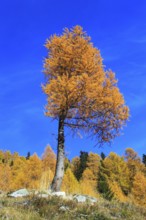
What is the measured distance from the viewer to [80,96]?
18203mm

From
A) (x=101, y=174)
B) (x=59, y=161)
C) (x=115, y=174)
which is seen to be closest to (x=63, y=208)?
(x=59, y=161)

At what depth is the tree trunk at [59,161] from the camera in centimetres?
1769

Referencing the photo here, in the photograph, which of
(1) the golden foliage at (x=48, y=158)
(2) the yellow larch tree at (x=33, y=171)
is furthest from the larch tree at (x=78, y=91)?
(1) the golden foliage at (x=48, y=158)

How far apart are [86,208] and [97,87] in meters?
7.96

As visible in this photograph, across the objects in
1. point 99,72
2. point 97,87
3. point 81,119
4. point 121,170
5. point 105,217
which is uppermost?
point 121,170

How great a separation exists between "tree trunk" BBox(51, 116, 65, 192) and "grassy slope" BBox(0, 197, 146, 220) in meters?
4.68

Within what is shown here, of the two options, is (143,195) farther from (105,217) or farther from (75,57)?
(105,217)

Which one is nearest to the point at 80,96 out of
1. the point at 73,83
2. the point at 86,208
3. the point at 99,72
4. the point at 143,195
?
the point at 73,83

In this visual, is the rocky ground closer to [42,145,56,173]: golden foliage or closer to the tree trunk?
the tree trunk

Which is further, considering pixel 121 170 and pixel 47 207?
pixel 121 170

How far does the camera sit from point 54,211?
35.2 ft

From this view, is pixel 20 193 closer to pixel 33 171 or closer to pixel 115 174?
pixel 33 171

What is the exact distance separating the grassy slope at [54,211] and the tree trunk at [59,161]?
468 centimetres

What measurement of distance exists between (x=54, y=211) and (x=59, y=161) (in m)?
7.63
